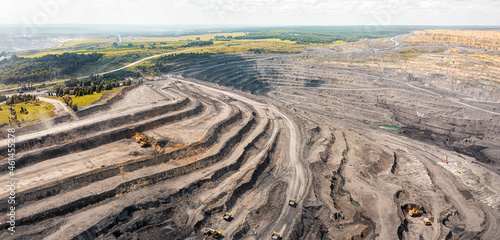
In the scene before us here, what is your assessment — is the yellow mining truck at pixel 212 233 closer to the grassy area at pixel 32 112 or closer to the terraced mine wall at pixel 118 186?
the terraced mine wall at pixel 118 186

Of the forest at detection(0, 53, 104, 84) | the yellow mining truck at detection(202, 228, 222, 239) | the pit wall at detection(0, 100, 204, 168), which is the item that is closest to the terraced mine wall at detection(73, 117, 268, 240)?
the yellow mining truck at detection(202, 228, 222, 239)

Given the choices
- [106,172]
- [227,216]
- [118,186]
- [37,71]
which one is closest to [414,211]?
[227,216]

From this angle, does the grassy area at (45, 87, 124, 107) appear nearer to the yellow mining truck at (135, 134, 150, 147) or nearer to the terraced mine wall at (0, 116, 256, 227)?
the yellow mining truck at (135, 134, 150, 147)

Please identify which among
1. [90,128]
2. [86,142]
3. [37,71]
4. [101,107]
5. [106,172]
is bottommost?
[106,172]

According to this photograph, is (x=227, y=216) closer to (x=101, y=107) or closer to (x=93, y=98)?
(x=101, y=107)

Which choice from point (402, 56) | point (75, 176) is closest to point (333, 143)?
point (75, 176)

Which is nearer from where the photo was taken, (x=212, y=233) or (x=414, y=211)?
(x=212, y=233)
